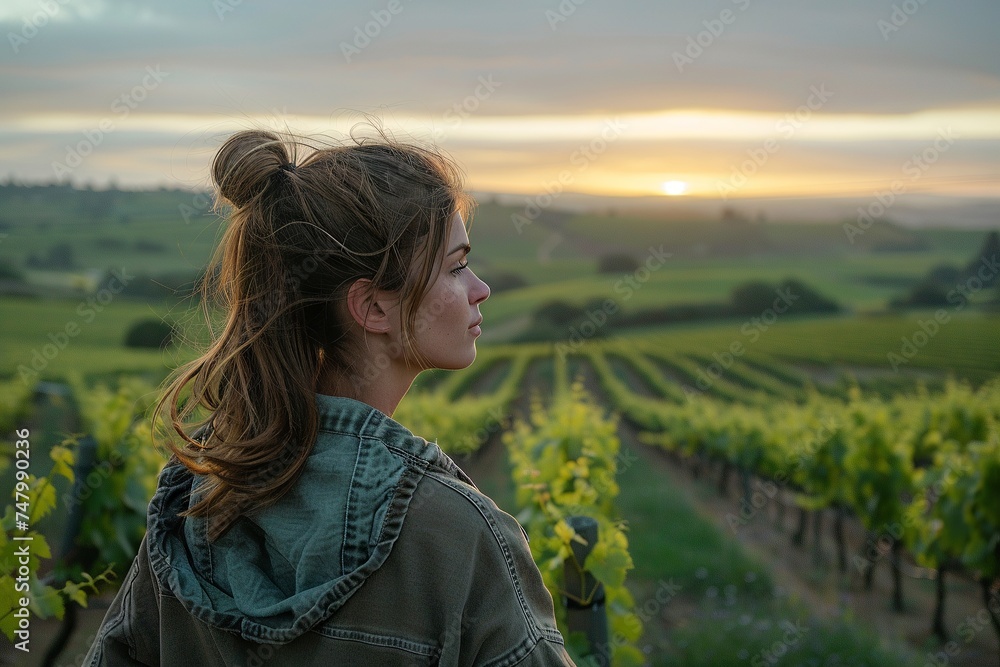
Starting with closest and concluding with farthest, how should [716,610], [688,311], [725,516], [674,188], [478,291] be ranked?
[478,291] → [716,610] → [725,516] → [674,188] → [688,311]

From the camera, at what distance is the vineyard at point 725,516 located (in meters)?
2.77

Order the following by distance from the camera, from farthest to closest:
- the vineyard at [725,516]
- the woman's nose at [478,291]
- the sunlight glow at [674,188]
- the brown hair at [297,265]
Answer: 1. the sunlight glow at [674,188]
2. the vineyard at [725,516]
3. the woman's nose at [478,291]
4. the brown hair at [297,265]

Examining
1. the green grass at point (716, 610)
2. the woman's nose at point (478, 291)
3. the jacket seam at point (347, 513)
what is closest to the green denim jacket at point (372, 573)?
the jacket seam at point (347, 513)

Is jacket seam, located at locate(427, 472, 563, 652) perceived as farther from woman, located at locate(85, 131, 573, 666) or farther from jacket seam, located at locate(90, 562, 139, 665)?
jacket seam, located at locate(90, 562, 139, 665)

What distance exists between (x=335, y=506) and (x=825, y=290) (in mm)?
44821

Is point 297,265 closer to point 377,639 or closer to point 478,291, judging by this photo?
point 478,291

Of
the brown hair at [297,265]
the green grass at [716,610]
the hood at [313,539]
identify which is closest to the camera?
the hood at [313,539]

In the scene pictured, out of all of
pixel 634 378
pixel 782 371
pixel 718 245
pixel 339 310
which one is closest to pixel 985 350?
pixel 782 371

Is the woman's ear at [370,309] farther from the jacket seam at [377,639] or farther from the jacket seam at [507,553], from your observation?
the jacket seam at [377,639]

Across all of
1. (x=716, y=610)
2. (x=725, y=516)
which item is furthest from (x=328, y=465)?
(x=725, y=516)

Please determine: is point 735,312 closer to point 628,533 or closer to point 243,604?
point 628,533

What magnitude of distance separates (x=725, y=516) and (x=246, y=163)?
32.0 ft

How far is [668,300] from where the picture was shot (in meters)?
46.7

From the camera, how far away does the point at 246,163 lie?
1.29m
